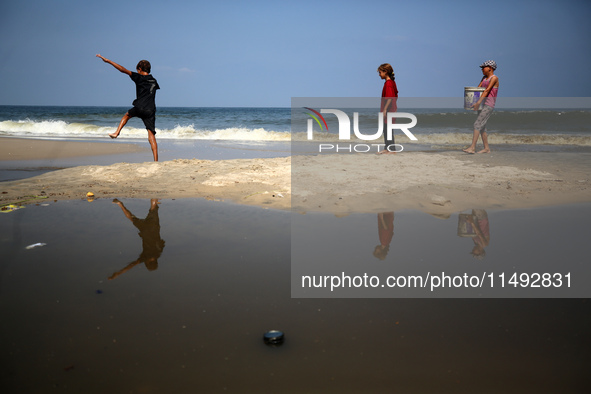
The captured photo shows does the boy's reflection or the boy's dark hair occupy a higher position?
the boy's dark hair

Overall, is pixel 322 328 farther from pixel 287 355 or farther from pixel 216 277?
pixel 216 277

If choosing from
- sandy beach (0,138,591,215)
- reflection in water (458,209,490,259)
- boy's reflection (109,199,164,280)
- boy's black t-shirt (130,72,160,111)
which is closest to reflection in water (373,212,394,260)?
sandy beach (0,138,591,215)

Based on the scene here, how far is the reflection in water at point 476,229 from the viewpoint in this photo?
3677 millimetres

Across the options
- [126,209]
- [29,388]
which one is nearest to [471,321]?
[29,388]

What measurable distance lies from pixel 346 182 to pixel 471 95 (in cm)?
468

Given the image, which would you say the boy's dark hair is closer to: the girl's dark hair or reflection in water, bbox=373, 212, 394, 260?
the girl's dark hair

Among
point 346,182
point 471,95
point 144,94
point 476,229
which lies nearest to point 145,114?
point 144,94

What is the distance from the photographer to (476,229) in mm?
4238

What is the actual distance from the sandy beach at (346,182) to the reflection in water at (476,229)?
26cm

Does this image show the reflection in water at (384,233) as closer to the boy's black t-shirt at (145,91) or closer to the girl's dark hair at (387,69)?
the girl's dark hair at (387,69)

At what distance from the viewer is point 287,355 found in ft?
7.06

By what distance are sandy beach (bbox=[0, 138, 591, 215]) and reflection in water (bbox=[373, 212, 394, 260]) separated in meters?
0.30

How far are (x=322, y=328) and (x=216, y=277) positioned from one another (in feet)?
3.19

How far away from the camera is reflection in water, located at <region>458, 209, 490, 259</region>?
3.68m
